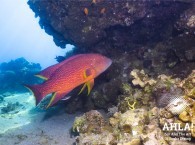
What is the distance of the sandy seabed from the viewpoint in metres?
5.33

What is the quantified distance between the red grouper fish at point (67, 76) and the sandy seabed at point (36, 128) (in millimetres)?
1387

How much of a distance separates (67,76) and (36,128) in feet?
8.09

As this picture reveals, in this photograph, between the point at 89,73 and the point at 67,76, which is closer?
the point at 67,76

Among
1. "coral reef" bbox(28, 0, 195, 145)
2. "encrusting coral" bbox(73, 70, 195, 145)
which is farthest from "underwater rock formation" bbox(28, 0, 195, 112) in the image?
"encrusting coral" bbox(73, 70, 195, 145)

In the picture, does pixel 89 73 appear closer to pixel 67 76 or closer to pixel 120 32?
pixel 67 76

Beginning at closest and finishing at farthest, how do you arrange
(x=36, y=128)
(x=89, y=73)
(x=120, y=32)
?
(x=89, y=73) < (x=36, y=128) < (x=120, y=32)

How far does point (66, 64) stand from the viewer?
14.3 feet

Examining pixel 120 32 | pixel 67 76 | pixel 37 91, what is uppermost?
pixel 120 32

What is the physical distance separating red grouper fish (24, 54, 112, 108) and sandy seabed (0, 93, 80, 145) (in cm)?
139

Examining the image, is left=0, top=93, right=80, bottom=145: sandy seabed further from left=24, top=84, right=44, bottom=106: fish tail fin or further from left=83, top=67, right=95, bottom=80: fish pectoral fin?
left=83, top=67, right=95, bottom=80: fish pectoral fin

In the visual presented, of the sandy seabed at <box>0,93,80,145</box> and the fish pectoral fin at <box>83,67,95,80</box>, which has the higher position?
the fish pectoral fin at <box>83,67,95,80</box>

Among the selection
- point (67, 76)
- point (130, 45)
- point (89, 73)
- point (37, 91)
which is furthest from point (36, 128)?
point (130, 45)

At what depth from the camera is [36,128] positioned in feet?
20.0

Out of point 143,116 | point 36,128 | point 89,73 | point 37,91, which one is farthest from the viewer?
point 36,128
